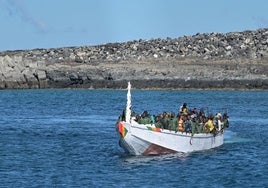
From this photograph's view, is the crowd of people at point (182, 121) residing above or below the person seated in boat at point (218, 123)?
above

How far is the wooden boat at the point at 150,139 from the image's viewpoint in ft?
168

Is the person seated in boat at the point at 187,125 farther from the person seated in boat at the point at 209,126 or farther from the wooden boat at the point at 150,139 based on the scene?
the person seated in boat at the point at 209,126

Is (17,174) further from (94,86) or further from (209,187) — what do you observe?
(94,86)

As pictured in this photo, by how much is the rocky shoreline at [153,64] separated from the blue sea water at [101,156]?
44526 millimetres

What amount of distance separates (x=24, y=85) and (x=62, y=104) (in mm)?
34281

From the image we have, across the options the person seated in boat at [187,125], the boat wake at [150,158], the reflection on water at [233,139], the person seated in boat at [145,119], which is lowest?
the reflection on water at [233,139]

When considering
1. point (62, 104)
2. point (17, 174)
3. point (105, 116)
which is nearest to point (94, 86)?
point (62, 104)

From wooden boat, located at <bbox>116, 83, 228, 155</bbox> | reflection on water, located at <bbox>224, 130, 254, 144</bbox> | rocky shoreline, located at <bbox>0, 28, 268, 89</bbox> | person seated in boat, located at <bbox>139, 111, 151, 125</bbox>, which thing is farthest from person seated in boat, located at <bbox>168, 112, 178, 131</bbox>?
rocky shoreline, located at <bbox>0, 28, 268, 89</bbox>

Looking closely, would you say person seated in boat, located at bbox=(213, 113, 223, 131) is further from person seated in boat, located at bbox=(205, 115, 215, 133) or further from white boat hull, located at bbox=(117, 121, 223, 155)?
white boat hull, located at bbox=(117, 121, 223, 155)

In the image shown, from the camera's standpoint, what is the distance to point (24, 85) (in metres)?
149

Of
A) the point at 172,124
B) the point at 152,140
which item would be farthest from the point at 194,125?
the point at 152,140

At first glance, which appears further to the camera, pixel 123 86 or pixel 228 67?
pixel 228 67

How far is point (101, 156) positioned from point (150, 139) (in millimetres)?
4392

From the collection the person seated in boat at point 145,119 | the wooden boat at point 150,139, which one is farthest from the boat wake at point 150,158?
the person seated in boat at point 145,119
